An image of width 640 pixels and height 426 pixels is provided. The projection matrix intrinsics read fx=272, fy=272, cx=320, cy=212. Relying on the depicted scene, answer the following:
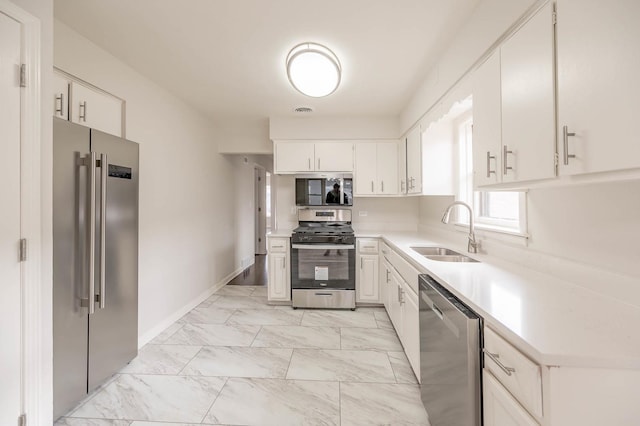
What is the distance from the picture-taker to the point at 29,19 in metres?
1.31

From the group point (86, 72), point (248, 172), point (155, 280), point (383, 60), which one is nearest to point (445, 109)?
point (383, 60)

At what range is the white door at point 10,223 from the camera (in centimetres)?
123

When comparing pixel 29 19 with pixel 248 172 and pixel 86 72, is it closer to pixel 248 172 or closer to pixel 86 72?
pixel 86 72

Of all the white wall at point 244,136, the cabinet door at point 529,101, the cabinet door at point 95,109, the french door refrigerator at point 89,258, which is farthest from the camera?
the white wall at point 244,136

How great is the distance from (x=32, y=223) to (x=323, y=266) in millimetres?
2629

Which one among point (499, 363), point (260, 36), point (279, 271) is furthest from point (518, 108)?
point (279, 271)

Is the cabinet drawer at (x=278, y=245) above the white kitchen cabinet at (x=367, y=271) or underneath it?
above

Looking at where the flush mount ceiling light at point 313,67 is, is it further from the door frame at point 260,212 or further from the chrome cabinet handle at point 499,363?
the door frame at point 260,212

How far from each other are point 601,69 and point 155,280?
131 inches

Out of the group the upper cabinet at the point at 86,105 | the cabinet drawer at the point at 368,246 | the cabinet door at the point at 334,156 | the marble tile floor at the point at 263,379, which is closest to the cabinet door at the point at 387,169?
the cabinet door at the point at 334,156

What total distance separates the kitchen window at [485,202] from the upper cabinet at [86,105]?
310cm

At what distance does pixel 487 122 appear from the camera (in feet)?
4.95

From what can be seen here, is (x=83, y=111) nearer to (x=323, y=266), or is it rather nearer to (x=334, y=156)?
(x=334, y=156)

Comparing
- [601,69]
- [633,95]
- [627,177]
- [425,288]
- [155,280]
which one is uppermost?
[601,69]
